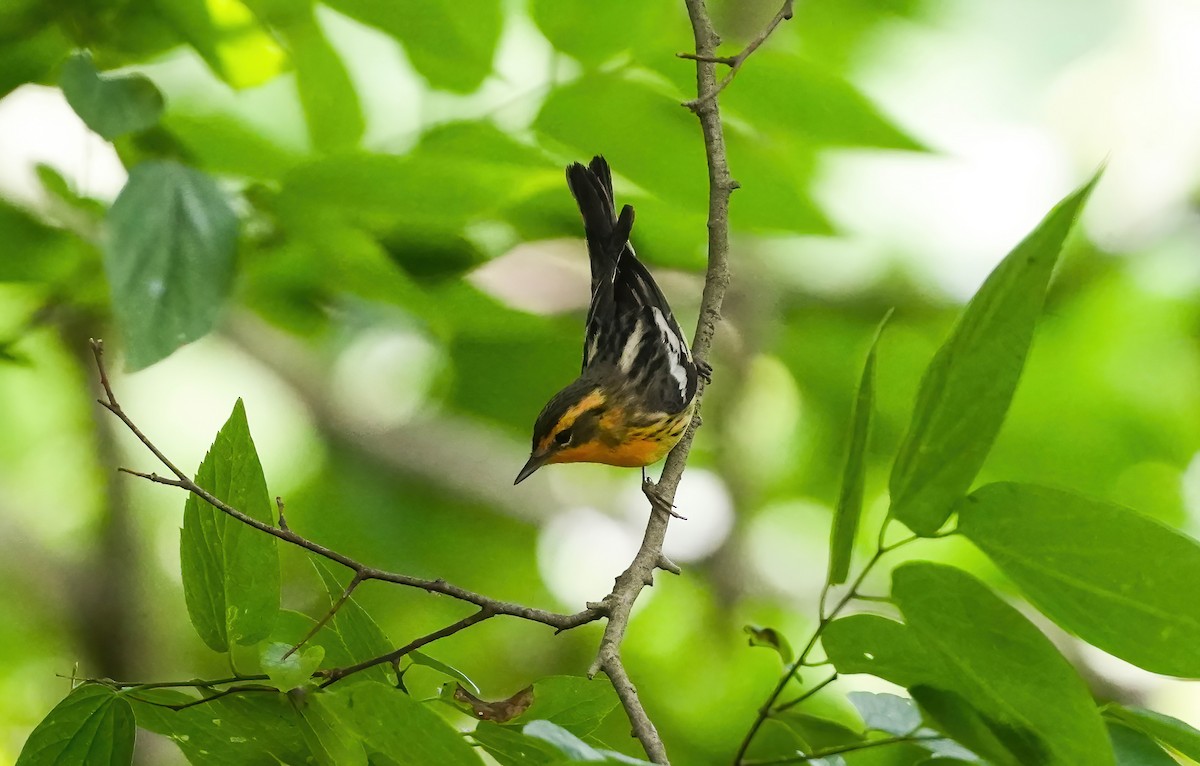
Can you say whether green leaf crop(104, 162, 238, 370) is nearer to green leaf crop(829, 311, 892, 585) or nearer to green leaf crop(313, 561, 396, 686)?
green leaf crop(313, 561, 396, 686)

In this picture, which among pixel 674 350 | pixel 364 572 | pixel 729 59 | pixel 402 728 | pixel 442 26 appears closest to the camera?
pixel 402 728

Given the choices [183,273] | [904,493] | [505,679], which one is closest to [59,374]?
[183,273]

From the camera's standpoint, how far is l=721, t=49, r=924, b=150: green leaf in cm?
78

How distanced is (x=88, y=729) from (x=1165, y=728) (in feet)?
1.47

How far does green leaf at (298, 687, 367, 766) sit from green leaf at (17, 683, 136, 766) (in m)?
0.10

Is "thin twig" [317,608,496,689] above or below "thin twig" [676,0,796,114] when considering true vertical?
below

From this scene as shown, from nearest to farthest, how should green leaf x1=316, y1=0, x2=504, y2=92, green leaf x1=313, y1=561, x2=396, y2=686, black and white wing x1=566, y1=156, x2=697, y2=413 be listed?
1. green leaf x1=313, y1=561, x2=396, y2=686
2. green leaf x1=316, y1=0, x2=504, y2=92
3. black and white wing x1=566, y1=156, x2=697, y2=413

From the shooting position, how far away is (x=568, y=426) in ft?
3.36

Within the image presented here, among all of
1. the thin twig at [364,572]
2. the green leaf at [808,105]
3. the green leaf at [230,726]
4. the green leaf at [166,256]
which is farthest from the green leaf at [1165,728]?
the green leaf at [166,256]

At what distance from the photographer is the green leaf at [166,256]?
67 cm

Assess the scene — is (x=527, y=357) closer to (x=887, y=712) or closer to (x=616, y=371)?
(x=616, y=371)

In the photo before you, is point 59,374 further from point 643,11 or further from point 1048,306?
point 1048,306

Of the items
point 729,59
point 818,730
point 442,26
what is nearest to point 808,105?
point 729,59

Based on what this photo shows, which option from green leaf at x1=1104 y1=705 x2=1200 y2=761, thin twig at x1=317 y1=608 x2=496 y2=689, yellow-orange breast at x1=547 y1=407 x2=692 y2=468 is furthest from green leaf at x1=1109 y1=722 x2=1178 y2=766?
yellow-orange breast at x1=547 y1=407 x2=692 y2=468
